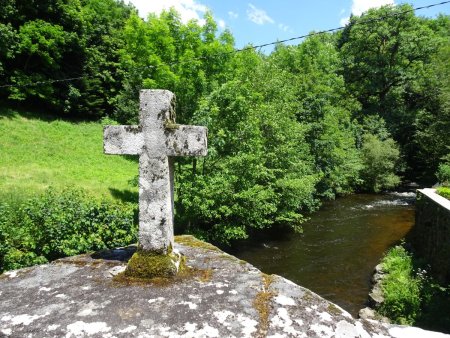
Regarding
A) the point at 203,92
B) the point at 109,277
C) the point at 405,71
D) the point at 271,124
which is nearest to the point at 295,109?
the point at 271,124

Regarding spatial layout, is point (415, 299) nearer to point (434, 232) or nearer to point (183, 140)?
point (434, 232)

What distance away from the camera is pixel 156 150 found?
4.08 m

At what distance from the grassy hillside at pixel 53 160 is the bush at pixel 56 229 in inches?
73.7

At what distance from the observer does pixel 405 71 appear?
3544 cm

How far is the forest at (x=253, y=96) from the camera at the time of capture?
14953 millimetres

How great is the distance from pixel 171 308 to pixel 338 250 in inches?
561

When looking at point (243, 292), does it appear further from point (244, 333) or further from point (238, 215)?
point (238, 215)

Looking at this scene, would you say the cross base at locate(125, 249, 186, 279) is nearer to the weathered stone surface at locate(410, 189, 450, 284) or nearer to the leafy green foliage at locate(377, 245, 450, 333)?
the leafy green foliage at locate(377, 245, 450, 333)

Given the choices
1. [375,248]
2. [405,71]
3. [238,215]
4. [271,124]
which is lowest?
[375,248]

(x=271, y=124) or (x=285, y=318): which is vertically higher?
(x=271, y=124)

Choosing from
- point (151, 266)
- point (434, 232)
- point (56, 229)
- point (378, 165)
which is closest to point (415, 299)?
point (434, 232)

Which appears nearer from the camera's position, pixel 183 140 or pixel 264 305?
pixel 264 305

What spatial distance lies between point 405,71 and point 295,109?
58.9 ft

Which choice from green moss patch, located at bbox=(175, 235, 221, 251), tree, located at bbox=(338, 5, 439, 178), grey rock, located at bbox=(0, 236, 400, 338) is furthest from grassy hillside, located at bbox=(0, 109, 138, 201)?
tree, located at bbox=(338, 5, 439, 178)
